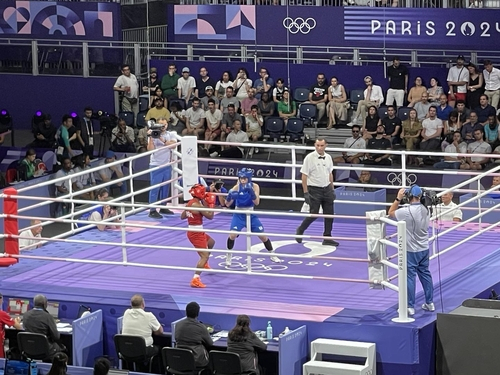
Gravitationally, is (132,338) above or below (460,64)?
below

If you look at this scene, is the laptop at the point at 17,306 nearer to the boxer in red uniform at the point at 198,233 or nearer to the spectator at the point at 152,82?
the boxer in red uniform at the point at 198,233

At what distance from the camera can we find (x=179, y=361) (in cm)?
1193

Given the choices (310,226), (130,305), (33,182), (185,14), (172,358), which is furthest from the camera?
(185,14)

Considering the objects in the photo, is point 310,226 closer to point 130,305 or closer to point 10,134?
point 130,305

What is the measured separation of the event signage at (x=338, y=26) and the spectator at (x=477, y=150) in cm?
299

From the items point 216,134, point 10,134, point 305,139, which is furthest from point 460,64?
point 10,134

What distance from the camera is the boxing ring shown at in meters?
12.0

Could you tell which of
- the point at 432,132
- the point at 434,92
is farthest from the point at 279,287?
the point at 434,92

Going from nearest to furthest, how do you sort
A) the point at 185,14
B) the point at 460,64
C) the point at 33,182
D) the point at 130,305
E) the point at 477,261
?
the point at 130,305, the point at 477,261, the point at 33,182, the point at 460,64, the point at 185,14

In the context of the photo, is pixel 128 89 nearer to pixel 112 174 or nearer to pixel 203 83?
pixel 203 83

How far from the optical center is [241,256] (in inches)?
581

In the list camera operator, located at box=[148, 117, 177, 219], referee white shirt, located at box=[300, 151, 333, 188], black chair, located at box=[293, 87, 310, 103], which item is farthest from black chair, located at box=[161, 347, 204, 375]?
black chair, located at box=[293, 87, 310, 103]

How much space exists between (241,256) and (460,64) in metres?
8.31

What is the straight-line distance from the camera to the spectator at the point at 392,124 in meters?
21.2
